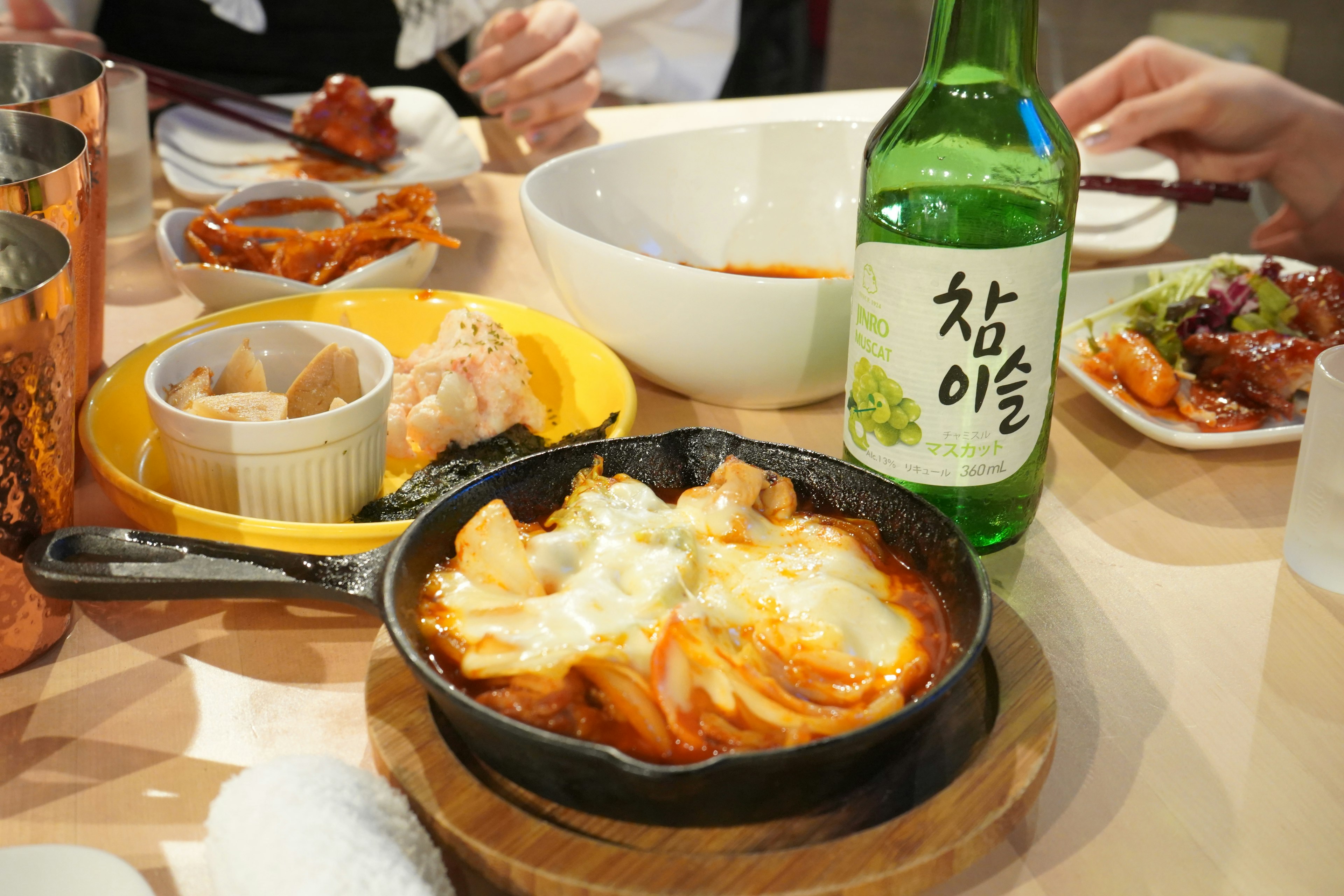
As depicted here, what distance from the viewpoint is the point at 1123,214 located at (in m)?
1.57

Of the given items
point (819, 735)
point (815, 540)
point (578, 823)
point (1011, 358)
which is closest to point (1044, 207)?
point (1011, 358)

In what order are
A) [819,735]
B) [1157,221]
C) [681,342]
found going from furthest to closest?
1. [1157,221]
2. [681,342]
3. [819,735]

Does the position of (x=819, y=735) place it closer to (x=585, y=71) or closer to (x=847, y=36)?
(x=585, y=71)

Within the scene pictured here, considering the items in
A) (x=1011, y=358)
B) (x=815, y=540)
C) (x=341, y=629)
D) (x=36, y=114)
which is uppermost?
(x=36, y=114)

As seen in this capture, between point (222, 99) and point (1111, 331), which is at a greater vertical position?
point (222, 99)

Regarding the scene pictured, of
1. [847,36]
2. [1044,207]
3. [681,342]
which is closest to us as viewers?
[1044,207]

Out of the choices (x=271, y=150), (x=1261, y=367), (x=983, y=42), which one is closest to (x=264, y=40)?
(x=271, y=150)

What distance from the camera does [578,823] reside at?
0.62 meters

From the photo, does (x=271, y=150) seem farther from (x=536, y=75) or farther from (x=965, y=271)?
(x=965, y=271)

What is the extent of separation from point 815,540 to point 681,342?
38 centimetres

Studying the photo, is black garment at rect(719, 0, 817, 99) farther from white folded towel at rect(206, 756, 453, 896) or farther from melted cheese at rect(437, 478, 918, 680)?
white folded towel at rect(206, 756, 453, 896)

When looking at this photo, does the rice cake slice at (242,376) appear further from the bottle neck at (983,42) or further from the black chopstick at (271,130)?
the black chopstick at (271,130)

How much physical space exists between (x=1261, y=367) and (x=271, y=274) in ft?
3.56

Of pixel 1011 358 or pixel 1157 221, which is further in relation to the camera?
pixel 1157 221
